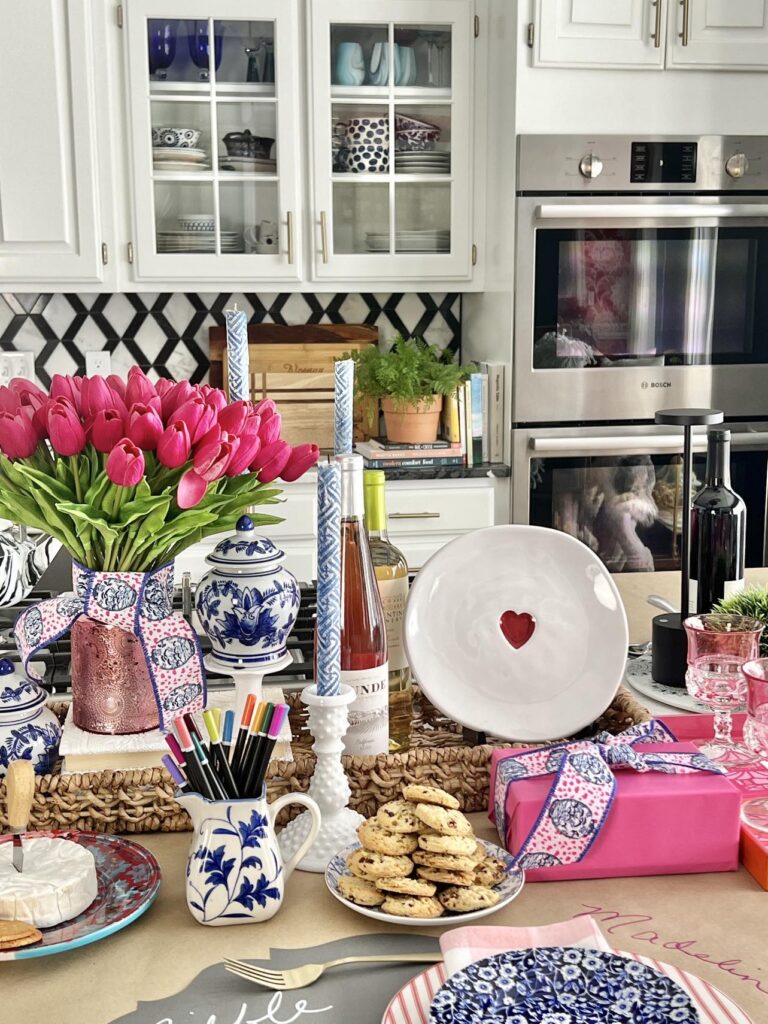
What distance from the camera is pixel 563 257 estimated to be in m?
2.88

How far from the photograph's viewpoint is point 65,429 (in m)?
0.96

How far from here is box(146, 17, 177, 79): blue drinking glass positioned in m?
2.90

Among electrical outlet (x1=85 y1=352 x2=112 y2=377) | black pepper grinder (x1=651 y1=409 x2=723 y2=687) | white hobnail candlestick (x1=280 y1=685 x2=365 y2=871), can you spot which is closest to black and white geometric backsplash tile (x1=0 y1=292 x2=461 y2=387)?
electrical outlet (x1=85 y1=352 x2=112 y2=377)

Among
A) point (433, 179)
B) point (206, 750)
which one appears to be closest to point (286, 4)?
point (433, 179)

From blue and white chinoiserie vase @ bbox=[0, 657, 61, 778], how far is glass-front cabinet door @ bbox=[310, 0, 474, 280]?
2.21 m

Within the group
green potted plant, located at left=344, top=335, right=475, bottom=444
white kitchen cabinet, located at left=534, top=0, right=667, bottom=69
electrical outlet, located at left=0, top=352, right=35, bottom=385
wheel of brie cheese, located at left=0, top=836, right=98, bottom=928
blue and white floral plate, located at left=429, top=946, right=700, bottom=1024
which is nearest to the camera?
blue and white floral plate, located at left=429, top=946, right=700, bottom=1024

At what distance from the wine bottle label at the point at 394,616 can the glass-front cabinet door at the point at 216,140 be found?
6.63ft

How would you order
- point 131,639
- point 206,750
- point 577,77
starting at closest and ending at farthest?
point 206,750 → point 131,639 → point 577,77

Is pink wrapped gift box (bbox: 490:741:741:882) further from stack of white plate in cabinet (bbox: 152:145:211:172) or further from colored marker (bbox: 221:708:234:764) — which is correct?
stack of white plate in cabinet (bbox: 152:145:211:172)

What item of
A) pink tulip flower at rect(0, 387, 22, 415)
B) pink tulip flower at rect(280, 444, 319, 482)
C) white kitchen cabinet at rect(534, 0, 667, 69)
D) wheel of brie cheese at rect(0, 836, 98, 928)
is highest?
white kitchen cabinet at rect(534, 0, 667, 69)

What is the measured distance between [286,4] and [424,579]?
89.5 inches

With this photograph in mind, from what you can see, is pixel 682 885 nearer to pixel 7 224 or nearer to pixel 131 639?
pixel 131 639

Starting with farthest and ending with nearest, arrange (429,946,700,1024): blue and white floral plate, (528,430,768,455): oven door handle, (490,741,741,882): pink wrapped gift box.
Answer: (528,430,768,455): oven door handle < (490,741,741,882): pink wrapped gift box < (429,946,700,1024): blue and white floral plate

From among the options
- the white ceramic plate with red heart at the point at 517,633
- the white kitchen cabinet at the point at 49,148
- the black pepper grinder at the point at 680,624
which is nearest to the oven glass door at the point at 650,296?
the white kitchen cabinet at the point at 49,148
